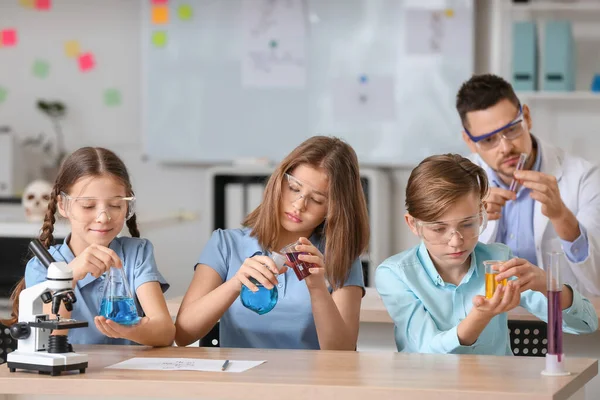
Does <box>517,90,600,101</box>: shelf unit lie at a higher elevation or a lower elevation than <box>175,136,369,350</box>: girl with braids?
higher

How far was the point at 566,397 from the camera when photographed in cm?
165

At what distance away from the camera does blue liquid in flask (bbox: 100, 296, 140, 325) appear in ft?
6.32

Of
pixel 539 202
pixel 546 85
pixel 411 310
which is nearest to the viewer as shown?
pixel 411 310

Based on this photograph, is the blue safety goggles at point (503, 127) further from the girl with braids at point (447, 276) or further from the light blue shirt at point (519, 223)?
the girl with braids at point (447, 276)

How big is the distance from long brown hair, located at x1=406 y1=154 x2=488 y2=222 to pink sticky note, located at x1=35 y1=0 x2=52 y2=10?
4002 mm

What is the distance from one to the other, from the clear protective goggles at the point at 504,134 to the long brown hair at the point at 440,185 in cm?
62

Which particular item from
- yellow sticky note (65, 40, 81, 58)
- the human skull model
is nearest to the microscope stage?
the human skull model

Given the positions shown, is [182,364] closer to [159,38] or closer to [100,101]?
[159,38]

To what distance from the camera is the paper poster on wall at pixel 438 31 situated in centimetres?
503

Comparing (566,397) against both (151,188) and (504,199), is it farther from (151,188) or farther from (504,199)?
(151,188)

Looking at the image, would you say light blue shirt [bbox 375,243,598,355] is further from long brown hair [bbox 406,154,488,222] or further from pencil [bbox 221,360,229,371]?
pencil [bbox 221,360,229,371]

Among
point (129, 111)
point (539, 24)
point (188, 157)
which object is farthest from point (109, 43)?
point (539, 24)

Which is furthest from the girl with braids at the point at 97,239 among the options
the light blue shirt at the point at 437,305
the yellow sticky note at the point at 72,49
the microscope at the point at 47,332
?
the yellow sticky note at the point at 72,49

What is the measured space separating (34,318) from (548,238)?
1670 mm
